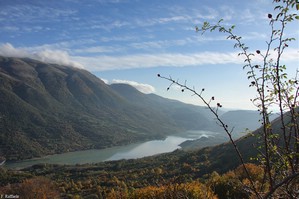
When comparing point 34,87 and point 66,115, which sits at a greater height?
point 34,87

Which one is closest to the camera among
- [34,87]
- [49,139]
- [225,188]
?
[225,188]

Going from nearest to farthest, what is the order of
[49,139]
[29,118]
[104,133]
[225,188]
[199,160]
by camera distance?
[225,188] → [199,160] → [49,139] → [29,118] → [104,133]

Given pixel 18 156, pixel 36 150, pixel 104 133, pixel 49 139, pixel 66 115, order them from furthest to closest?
pixel 66 115, pixel 104 133, pixel 49 139, pixel 36 150, pixel 18 156

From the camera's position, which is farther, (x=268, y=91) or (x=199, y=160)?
(x=199, y=160)

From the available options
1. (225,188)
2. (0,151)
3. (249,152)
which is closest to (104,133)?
(0,151)

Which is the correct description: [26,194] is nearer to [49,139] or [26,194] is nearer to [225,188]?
[225,188]

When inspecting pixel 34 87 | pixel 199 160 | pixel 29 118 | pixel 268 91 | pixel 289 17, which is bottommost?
pixel 199 160

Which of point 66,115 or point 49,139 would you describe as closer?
point 49,139

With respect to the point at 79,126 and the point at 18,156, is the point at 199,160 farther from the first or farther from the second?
the point at 79,126

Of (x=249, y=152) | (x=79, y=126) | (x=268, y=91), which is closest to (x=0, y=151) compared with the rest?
(x=79, y=126)
